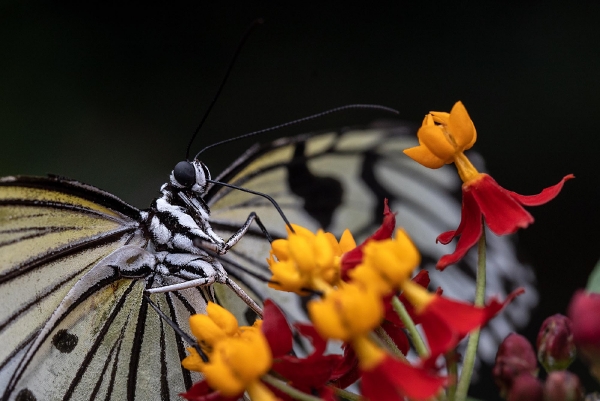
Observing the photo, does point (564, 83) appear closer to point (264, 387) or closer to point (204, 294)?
point (204, 294)

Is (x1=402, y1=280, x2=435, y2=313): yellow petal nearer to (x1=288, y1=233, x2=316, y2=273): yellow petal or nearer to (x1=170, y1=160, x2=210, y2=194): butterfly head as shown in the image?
(x1=288, y1=233, x2=316, y2=273): yellow petal

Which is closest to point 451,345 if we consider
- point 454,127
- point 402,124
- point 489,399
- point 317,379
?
point 317,379

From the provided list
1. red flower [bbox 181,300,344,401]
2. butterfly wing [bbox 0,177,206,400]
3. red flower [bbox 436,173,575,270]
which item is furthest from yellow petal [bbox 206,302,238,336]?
butterfly wing [bbox 0,177,206,400]

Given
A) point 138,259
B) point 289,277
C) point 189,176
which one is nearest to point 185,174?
point 189,176

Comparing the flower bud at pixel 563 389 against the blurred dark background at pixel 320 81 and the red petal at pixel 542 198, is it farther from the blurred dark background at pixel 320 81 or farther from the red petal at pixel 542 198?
the blurred dark background at pixel 320 81

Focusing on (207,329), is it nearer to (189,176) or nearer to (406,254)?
(406,254)

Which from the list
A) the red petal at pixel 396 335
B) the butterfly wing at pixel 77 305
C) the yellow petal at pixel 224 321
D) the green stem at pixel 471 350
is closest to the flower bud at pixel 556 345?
the green stem at pixel 471 350
